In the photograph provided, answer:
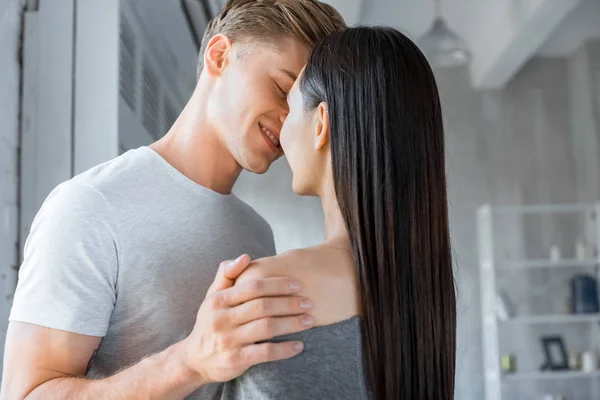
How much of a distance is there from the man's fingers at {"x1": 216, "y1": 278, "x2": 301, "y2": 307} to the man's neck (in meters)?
0.47

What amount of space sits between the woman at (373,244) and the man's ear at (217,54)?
0.37 m

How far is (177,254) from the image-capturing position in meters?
1.09

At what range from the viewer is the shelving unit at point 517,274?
4.60 metres

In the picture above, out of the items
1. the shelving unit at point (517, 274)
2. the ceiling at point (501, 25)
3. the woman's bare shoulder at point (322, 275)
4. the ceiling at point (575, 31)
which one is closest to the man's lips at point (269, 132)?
the woman's bare shoulder at point (322, 275)

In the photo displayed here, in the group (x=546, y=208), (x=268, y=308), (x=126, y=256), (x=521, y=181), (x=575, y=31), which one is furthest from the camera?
(x=521, y=181)

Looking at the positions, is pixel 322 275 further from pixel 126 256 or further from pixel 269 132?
pixel 269 132

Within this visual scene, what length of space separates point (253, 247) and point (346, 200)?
1.32 feet

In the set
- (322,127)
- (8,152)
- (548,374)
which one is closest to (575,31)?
(548,374)

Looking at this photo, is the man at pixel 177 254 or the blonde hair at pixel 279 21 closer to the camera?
the man at pixel 177 254

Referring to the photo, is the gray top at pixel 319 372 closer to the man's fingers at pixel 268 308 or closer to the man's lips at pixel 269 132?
the man's fingers at pixel 268 308

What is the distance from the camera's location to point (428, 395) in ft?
2.85

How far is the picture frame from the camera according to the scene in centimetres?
492

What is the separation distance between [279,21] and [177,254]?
0.41 metres

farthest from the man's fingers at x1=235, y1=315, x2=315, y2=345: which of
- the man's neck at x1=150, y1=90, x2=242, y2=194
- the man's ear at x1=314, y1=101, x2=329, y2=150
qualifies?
the man's neck at x1=150, y1=90, x2=242, y2=194
